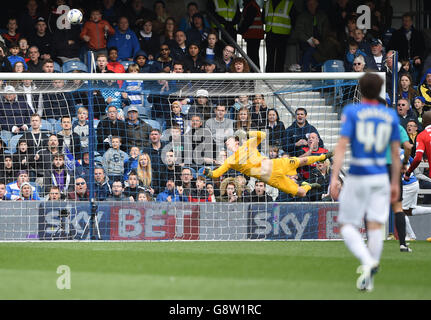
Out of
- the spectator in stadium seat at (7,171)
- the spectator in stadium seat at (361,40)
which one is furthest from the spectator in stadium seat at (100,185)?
the spectator in stadium seat at (361,40)

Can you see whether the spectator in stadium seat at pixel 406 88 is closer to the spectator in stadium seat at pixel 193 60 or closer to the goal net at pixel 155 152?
the goal net at pixel 155 152

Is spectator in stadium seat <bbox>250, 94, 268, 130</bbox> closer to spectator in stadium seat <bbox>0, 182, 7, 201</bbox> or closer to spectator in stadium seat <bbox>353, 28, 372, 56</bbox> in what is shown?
spectator in stadium seat <bbox>353, 28, 372, 56</bbox>

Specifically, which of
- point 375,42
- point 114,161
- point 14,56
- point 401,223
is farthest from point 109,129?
point 375,42

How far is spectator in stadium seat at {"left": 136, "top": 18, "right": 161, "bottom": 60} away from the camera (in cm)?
1780

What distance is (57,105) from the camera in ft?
51.1

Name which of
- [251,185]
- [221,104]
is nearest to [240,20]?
[221,104]

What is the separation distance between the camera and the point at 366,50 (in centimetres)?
1811

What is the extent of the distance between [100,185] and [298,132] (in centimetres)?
371

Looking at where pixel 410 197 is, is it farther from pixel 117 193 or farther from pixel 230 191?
pixel 117 193

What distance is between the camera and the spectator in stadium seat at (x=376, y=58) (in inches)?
701

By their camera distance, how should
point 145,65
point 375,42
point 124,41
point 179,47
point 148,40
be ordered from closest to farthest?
point 145,65 → point 179,47 → point 124,41 → point 148,40 → point 375,42

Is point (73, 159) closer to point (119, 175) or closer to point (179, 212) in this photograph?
point (119, 175)

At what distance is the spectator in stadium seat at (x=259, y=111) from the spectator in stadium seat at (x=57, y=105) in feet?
11.2

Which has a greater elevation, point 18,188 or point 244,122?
point 244,122
